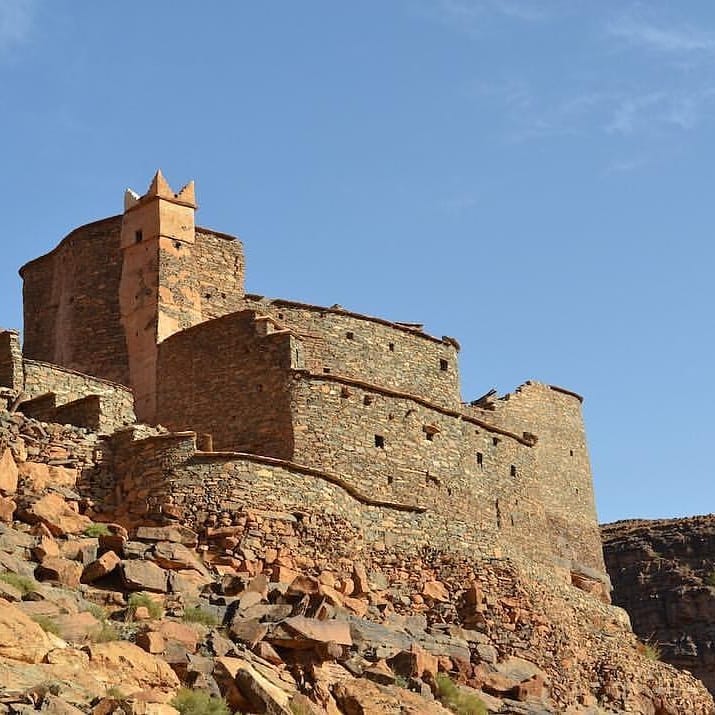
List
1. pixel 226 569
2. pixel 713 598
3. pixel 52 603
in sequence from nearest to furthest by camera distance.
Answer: pixel 52 603
pixel 226 569
pixel 713 598

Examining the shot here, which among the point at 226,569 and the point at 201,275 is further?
the point at 201,275

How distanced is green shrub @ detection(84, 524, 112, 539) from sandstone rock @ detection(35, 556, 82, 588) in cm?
204

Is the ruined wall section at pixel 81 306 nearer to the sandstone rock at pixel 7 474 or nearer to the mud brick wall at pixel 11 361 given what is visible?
the mud brick wall at pixel 11 361

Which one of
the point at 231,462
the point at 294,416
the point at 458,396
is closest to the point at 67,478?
the point at 231,462

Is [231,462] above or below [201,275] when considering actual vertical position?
below

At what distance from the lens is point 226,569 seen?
25938mm

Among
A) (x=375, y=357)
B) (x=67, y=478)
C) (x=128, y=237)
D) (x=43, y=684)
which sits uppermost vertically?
(x=128, y=237)

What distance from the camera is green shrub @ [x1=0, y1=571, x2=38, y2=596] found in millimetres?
20797

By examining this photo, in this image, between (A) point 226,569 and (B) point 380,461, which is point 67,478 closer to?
(A) point 226,569

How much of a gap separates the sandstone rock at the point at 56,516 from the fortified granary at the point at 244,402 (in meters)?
1.34

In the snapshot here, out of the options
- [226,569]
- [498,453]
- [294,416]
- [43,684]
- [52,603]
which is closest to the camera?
[43,684]

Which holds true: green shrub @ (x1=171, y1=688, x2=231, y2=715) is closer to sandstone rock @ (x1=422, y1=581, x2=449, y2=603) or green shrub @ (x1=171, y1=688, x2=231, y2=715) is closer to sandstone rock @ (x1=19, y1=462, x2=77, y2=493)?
sandstone rock @ (x1=19, y1=462, x2=77, y2=493)

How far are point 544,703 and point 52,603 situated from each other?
10.7m

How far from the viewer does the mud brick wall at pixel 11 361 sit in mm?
28938
